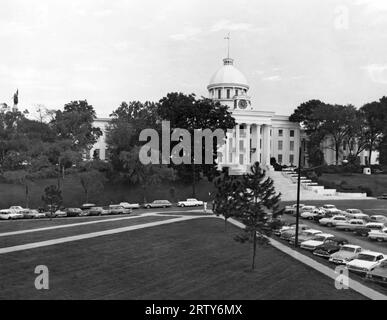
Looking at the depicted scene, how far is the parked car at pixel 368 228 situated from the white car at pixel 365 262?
12279 mm

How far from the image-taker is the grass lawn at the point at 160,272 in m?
19.5

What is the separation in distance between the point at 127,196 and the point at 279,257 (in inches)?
1543

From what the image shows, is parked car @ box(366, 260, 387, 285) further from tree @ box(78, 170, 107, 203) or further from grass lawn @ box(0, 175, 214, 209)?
grass lawn @ box(0, 175, 214, 209)

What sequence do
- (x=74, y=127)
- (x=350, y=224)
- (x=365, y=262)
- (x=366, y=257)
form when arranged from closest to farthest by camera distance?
1. (x=365, y=262)
2. (x=366, y=257)
3. (x=350, y=224)
4. (x=74, y=127)

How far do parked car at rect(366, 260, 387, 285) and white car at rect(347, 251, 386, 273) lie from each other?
0.49m

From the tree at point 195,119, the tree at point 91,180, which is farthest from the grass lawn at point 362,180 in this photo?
the tree at point 91,180

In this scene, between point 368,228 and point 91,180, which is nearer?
point 368,228

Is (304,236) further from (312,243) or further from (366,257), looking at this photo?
(366,257)

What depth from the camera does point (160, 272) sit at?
75.3 feet

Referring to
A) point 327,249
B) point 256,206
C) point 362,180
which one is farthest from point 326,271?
point 362,180

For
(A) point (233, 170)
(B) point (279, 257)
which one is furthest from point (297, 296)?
(A) point (233, 170)

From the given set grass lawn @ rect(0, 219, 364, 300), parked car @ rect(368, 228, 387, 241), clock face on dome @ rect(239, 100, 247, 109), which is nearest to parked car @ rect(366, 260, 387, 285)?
grass lawn @ rect(0, 219, 364, 300)

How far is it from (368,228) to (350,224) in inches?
79.4

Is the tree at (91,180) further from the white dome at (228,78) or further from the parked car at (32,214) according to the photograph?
the white dome at (228,78)
